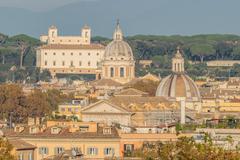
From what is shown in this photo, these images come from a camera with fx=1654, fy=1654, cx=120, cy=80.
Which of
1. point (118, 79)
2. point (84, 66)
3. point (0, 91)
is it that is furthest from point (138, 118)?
point (84, 66)

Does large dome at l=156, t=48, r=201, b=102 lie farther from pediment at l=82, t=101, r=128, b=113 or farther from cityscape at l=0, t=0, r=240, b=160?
pediment at l=82, t=101, r=128, b=113

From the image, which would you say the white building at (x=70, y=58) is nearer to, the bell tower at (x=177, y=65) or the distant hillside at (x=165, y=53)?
the distant hillside at (x=165, y=53)

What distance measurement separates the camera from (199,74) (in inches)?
6442

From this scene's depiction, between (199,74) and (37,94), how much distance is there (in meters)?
73.4

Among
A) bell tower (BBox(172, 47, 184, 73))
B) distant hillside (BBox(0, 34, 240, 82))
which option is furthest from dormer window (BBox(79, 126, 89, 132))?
distant hillside (BBox(0, 34, 240, 82))

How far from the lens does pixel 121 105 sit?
78.0 m

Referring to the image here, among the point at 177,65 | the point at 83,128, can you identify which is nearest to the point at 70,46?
the point at 177,65

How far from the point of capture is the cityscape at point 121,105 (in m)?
43.3

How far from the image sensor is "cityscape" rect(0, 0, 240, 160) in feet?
142

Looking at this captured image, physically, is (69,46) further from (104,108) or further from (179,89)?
(104,108)

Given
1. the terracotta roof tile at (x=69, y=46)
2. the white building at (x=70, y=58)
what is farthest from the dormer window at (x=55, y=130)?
the terracotta roof tile at (x=69, y=46)

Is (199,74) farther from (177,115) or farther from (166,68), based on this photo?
Answer: (177,115)

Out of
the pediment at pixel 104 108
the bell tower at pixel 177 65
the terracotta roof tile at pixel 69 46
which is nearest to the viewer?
the pediment at pixel 104 108

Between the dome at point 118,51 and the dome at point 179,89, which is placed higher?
the dome at point 118,51
